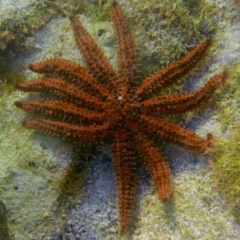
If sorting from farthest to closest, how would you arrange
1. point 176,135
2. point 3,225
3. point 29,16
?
point 29,16 → point 176,135 → point 3,225

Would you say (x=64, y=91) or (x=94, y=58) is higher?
(x=94, y=58)

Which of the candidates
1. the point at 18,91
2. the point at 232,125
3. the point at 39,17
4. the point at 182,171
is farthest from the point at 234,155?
the point at 39,17

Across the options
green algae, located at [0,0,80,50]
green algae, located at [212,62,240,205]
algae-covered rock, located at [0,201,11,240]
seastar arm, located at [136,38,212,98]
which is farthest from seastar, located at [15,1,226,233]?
algae-covered rock, located at [0,201,11,240]

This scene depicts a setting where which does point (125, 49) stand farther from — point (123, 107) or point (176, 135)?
point (176, 135)

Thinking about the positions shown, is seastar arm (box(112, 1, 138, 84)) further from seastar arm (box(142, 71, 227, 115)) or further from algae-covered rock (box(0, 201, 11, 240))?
algae-covered rock (box(0, 201, 11, 240))

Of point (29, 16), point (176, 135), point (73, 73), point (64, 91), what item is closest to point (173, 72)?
point (176, 135)

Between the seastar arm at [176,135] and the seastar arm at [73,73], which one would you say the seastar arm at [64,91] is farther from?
the seastar arm at [176,135]

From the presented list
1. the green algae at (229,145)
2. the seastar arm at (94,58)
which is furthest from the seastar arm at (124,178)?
the green algae at (229,145)
